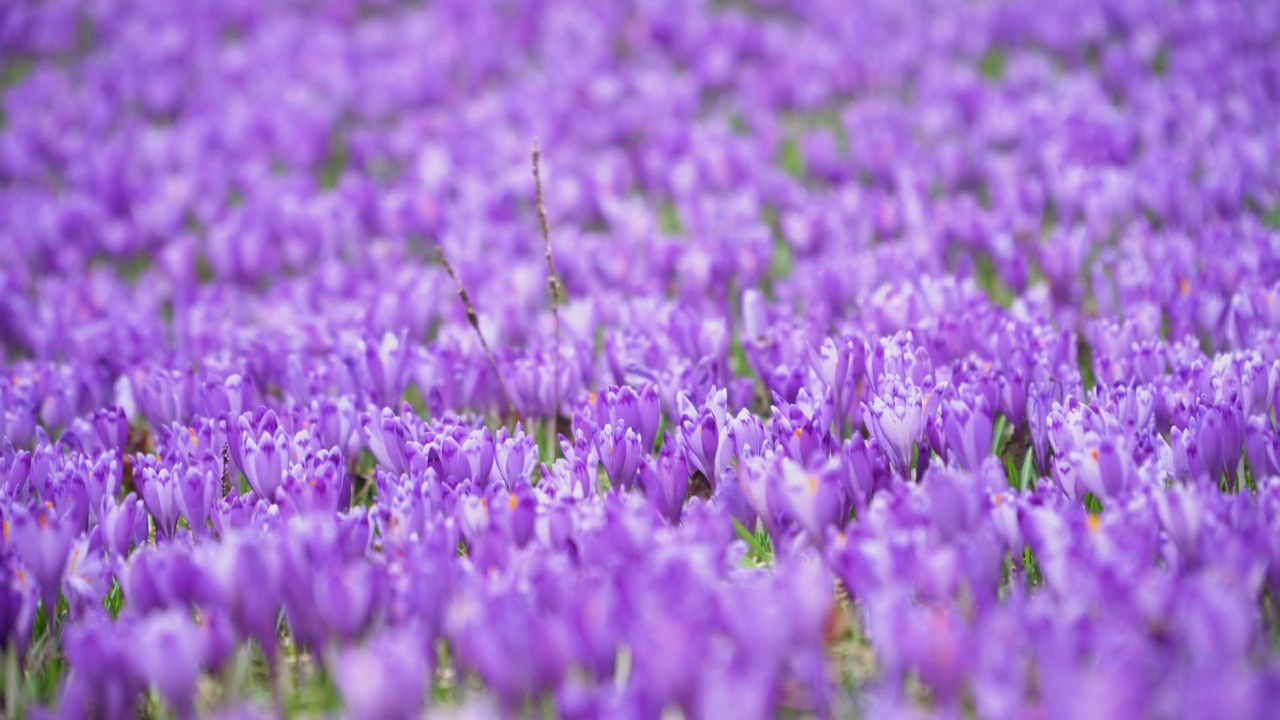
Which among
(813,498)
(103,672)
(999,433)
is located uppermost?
(813,498)

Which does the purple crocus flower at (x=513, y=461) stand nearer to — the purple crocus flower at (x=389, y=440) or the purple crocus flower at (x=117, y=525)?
the purple crocus flower at (x=389, y=440)

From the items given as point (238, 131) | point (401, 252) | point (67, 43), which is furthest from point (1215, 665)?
point (67, 43)

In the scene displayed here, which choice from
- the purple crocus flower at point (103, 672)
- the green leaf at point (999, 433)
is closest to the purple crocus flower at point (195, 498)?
the purple crocus flower at point (103, 672)

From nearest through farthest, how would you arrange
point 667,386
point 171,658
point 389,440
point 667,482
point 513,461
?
point 171,658 < point 667,482 < point 513,461 < point 389,440 < point 667,386

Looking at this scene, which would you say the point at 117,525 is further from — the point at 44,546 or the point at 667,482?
the point at 667,482

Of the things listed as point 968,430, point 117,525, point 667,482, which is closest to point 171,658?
point 117,525

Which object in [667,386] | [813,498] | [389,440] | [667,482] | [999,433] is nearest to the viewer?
[813,498]

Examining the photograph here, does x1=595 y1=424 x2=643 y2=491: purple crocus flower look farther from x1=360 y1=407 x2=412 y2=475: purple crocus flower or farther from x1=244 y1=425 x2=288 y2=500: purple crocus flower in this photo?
x1=244 y1=425 x2=288 y2=500: purple crocus flower

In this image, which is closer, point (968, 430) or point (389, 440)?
point (968, 430)

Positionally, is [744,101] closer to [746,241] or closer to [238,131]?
[746,241]
